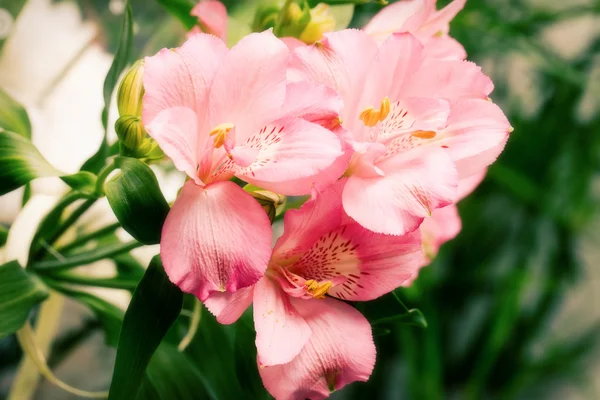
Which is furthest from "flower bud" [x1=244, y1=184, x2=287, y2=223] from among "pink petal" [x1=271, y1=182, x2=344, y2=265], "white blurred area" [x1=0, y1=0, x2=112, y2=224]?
"white blurred area" [x1=0, y1=0, x2=112, y2=224]

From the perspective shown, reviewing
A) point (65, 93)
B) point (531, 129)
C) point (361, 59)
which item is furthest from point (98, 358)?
point (531, 129)

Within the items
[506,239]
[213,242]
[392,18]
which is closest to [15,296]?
[213,242]

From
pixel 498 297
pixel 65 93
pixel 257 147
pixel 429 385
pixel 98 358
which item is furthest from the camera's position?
pixel 498 297

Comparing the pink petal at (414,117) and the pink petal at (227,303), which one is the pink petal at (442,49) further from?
the pink petal at (227,303)

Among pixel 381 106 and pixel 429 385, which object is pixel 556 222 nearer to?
pixel 429 385

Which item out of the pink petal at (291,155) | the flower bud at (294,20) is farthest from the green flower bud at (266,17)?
the pink petal at (291,155)
